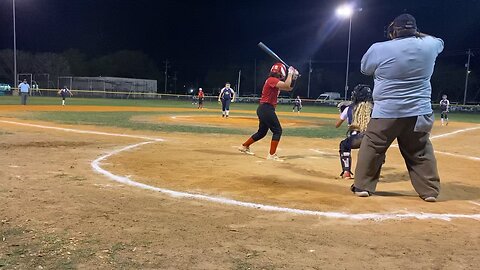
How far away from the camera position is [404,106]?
18.6 feet

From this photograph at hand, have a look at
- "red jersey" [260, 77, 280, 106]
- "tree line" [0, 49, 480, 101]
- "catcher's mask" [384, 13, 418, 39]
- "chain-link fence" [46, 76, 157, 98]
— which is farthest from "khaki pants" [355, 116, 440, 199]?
"tree line" [0, 49, 480, 101]

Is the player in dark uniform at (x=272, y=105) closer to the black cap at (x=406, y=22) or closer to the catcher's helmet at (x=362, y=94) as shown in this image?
the catcher's helmet at (x=362, y=94)

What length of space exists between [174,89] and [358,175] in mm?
107864

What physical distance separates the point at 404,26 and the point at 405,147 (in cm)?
160

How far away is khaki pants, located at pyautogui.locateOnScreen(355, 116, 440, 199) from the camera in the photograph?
225 inches

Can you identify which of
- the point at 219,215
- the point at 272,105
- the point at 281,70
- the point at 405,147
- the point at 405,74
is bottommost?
the point at 219,215

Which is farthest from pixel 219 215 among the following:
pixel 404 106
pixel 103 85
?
pixel 103 85

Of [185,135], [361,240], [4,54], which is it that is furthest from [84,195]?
[4,54]

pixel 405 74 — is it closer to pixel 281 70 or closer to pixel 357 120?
pixel 357 120

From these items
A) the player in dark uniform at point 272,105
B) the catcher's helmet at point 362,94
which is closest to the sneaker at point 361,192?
the catcher's helmet at point 362,94

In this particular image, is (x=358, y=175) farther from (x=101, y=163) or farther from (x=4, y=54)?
(x=4, y=54)

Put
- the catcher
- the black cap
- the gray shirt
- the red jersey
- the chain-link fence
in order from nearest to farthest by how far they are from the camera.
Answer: the gray shirt, the black cap, the catcher, the red jersey, the chain-link fence

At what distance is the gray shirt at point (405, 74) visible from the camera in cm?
564

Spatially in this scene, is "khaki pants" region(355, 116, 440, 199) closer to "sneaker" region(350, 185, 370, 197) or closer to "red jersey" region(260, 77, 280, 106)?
"sneaker" region(350, 185, 370, 197)
